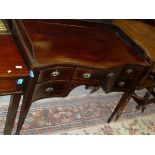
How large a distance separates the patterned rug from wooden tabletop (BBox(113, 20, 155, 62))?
89cm

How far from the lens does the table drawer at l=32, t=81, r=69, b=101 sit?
1.78 m

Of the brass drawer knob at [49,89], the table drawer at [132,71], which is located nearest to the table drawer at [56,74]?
the brass drawer knob at [49,89]

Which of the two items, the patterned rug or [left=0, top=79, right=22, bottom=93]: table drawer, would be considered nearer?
[left=0, top=79, right=22, bottom=93]: table drawer

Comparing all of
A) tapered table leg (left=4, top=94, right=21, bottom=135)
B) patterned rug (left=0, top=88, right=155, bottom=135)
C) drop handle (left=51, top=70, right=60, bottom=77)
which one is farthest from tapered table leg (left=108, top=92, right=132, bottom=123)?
tapered table leg (left=4, top=94, right=21, bottom=135)

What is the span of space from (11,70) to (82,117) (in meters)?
1.30

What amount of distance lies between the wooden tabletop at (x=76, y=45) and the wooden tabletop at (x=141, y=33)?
17 centimetres

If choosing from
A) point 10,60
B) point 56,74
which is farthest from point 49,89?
point 10,60

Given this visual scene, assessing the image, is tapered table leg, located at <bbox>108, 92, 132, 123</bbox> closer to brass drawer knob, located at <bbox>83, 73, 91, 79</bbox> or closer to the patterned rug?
the patterned rug

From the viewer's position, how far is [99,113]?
277cm

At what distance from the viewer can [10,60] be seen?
1578 mm

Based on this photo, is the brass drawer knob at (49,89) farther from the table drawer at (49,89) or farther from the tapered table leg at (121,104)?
the tapered table leg at (121,104)
